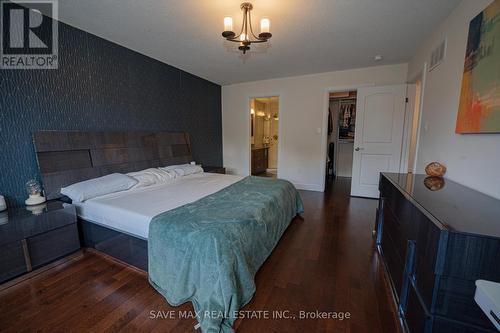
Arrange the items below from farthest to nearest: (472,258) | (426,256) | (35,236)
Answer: (35,236) → (426,256) → (472,258)

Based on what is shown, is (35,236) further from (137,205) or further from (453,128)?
(453,128)

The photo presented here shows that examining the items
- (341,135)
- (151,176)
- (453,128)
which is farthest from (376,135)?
(151,176)

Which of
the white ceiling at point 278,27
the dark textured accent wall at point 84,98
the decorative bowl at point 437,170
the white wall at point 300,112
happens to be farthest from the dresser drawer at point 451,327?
the white wall at point 300,112

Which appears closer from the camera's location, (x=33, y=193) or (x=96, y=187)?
(x=33, y=193)

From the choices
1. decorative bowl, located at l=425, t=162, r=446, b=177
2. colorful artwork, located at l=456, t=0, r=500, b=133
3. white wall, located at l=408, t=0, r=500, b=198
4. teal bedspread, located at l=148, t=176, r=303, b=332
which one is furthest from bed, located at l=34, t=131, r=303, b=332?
colorful artwork, located at l=456, t=0, r=500, b=133

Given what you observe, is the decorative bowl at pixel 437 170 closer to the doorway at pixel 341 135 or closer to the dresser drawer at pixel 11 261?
the doorway at pixel 341 135

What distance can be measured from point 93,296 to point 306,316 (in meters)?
1.58

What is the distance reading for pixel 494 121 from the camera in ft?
4.47

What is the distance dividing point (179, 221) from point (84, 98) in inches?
85.9

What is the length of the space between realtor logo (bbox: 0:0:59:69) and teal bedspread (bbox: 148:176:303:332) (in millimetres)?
2161

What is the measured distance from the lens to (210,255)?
1298 millimetres

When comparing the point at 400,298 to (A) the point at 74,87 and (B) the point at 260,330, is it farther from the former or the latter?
(A) the point at 74,87

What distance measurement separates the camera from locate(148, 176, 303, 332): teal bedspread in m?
1.28

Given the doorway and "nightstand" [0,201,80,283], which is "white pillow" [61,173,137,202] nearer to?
"nightstand" [0,201,80,283]
